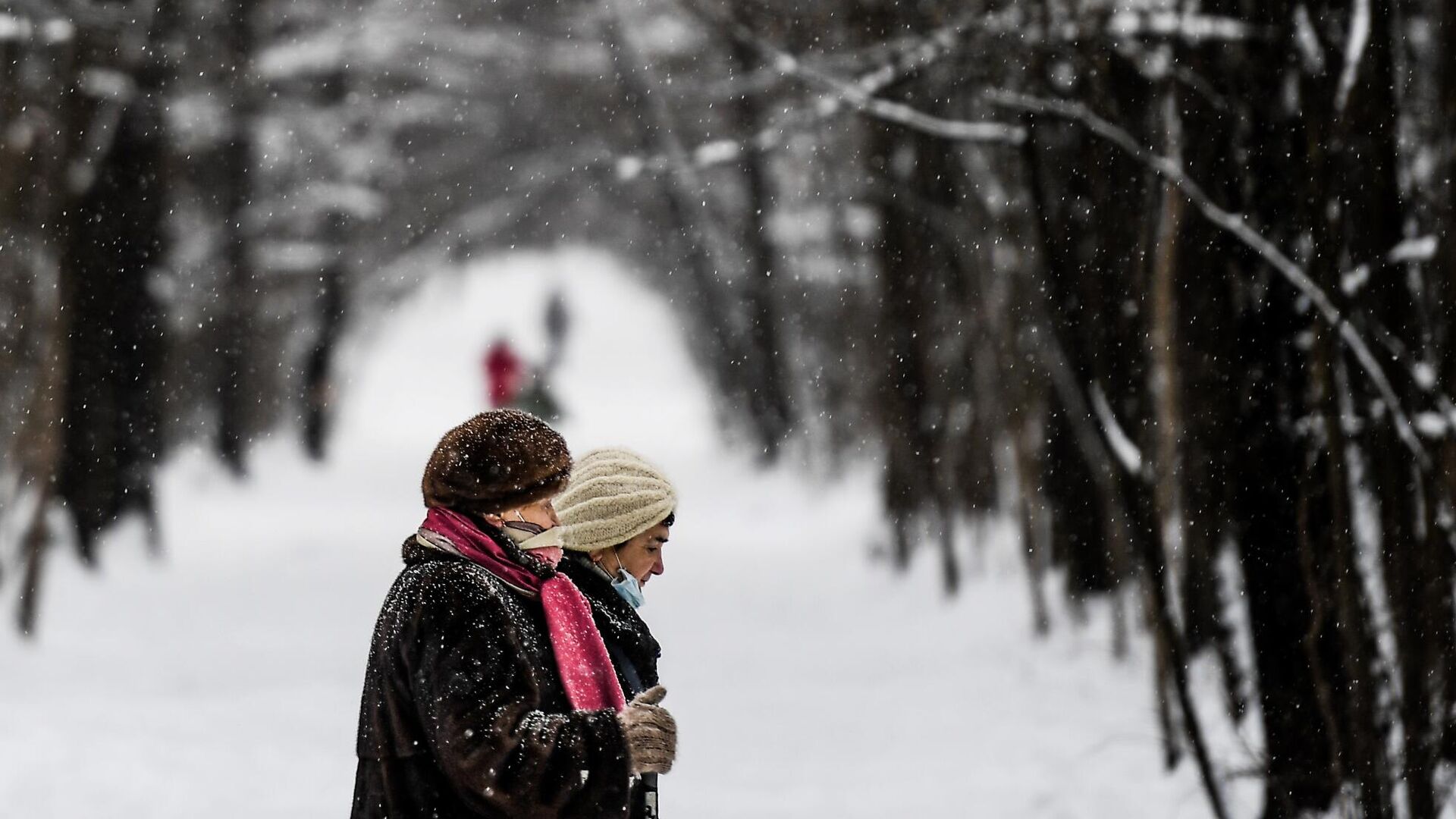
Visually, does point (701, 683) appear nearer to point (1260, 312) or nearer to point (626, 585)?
point (1260, 312)

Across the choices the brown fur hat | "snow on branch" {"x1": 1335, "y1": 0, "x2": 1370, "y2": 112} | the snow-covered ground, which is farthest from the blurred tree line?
the brown fur hat

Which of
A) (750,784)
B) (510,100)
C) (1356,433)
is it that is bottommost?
(750,784)

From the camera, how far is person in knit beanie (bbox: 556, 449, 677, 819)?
10.0 ft

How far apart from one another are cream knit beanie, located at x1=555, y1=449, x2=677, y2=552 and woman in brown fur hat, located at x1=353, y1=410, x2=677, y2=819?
120 millimetres

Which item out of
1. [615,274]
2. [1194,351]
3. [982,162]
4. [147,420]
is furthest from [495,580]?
[615,274]

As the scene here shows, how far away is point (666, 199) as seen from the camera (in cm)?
2759

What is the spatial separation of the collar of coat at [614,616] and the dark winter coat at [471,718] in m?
0.16

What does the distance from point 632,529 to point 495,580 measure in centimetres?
29

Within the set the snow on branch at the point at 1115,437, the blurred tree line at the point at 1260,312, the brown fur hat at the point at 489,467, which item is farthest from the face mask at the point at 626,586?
the snow on branch at the point at 1115,437

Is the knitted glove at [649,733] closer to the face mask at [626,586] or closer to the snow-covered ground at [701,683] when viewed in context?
the face mask at [626,586]

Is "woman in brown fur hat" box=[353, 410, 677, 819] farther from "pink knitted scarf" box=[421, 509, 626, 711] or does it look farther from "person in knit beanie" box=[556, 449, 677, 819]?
"person in knit beanie" box=[556, 449, 677, 819]

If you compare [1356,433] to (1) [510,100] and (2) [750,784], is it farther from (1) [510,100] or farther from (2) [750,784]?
(1) [510,100]

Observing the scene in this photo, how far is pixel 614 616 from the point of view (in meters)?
3.06

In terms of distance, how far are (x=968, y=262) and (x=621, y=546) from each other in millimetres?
9503
